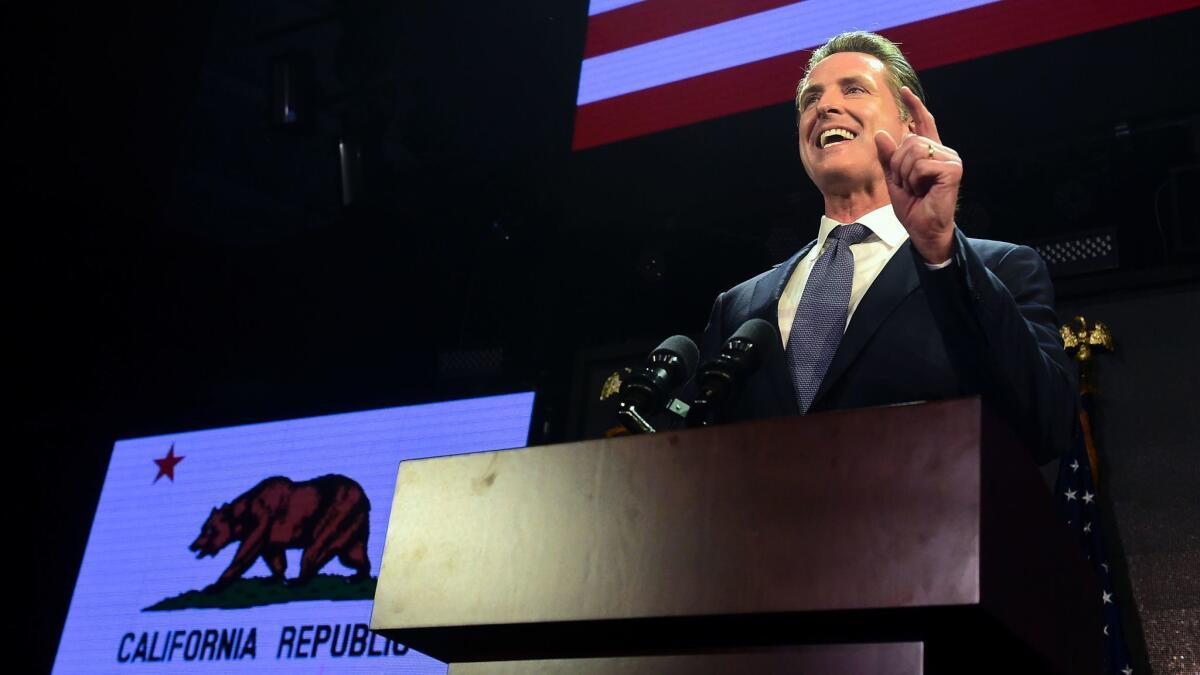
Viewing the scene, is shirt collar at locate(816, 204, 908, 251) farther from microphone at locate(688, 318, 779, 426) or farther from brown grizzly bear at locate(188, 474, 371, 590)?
brown grizzly bear at locate(188, 474, 371, 590)

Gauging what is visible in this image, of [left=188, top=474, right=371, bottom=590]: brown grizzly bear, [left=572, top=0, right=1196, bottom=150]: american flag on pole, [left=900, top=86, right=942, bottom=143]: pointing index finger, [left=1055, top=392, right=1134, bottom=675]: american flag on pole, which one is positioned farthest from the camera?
[left=188, top=474, right=371, bottom=590]: brown grizzly bear

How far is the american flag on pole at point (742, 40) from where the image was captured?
2.52 metres

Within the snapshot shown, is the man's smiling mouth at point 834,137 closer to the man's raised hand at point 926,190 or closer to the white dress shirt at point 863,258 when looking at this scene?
the white dress shirt at point 863,258

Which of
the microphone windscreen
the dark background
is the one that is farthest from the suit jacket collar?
the dark background

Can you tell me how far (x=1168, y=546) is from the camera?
7.67 feet

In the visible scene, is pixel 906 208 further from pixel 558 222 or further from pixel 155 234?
pixel 155 234

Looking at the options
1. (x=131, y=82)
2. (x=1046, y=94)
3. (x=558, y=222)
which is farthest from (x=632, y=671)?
(x=131, y=82)

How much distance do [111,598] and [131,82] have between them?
1.62 m

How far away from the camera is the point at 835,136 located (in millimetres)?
1673

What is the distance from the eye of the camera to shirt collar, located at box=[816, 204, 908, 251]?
1.57 metres

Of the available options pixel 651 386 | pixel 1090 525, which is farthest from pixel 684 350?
pixel 1090 525

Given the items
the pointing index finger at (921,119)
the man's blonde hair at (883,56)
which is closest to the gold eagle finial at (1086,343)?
the man's blonde hair at (883,56)

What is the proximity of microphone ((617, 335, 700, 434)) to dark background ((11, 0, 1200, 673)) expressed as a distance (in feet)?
4.85

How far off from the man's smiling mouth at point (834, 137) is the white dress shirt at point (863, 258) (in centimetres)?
11
